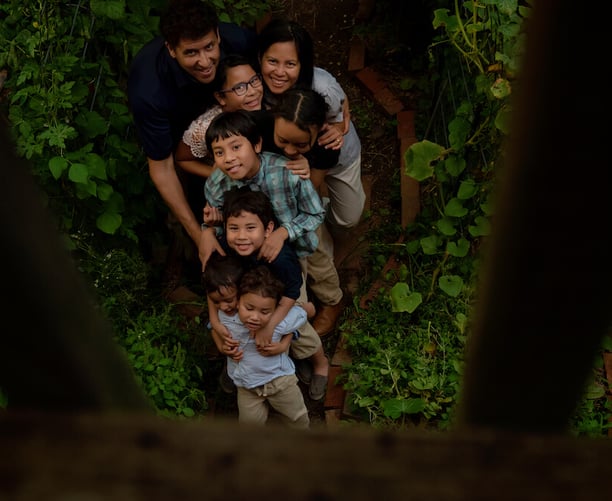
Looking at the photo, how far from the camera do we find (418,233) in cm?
407

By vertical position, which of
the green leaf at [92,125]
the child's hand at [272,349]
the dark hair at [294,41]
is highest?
the dark hair at [294,41]

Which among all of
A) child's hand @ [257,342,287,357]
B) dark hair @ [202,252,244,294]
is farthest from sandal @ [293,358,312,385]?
dark hair @ [202,252,244,294]

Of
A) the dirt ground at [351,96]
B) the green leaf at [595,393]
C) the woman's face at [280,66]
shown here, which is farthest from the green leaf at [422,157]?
the green leaf at [595,393]

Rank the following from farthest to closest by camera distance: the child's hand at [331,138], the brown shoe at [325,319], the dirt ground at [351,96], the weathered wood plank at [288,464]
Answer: the dirt ground at [351,96]
the brown shoe at [325,319]
the child's hand at [331,138]
the weathered wood plank at [288,464]

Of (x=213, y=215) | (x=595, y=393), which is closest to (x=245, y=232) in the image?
(x=213, y=215)

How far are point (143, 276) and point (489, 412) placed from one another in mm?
3164

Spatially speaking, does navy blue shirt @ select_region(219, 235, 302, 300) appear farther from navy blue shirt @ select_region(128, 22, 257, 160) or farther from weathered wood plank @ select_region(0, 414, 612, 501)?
weathered wood plank @ select_region(0, 414, 612, 501)

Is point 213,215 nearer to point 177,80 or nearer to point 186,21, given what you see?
point 177,80

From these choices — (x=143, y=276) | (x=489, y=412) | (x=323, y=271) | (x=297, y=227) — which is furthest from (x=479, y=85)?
(x=489, y=412)

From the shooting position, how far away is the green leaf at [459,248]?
353cm

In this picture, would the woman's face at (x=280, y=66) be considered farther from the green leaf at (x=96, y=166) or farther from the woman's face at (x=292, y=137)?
the green leaf at (x=96, y=166)

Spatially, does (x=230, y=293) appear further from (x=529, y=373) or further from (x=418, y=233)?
(x=529, y=373)

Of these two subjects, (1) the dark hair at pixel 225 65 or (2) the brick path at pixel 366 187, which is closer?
(1) the dark hair at pixel 225 65

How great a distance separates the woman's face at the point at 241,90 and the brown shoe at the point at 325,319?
128 cm
